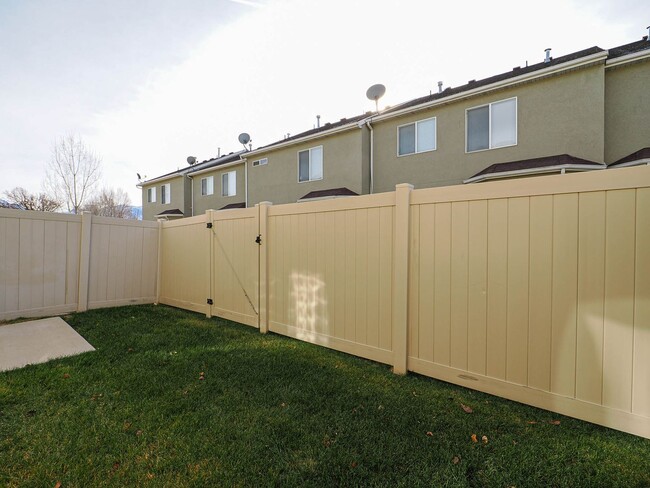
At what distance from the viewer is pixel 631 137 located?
7.32 metres

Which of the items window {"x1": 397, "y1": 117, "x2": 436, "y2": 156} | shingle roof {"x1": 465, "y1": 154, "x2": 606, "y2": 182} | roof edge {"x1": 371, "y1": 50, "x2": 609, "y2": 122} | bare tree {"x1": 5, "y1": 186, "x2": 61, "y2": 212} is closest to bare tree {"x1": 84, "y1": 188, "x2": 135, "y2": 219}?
bare tree {"x1": 5, "y1": 186, "x2": 61, "y2": 212}

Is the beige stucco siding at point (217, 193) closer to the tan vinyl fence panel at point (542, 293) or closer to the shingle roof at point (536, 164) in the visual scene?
the shingle roof at point (536, 164)

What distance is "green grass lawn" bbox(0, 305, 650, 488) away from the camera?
1.81m

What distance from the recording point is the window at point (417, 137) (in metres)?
9.77

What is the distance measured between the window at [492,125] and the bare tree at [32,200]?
21638 millimetres

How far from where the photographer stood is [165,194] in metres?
19.5

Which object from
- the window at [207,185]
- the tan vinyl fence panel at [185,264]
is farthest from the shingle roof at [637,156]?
A: the window at [207,185]

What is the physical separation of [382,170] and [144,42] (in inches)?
297

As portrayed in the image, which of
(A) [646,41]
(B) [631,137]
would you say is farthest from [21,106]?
(A) [646,41]

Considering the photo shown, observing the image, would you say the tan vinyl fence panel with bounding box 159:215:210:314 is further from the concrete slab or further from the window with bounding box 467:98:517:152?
the window with bounding box 467:98:517:152

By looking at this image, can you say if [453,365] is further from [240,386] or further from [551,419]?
[240,386]

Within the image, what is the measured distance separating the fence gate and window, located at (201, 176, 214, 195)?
40.4ft

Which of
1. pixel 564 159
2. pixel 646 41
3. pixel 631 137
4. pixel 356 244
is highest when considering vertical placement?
pixel 646 41

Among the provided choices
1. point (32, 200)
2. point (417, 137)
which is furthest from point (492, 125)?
→ point (32, 200)
